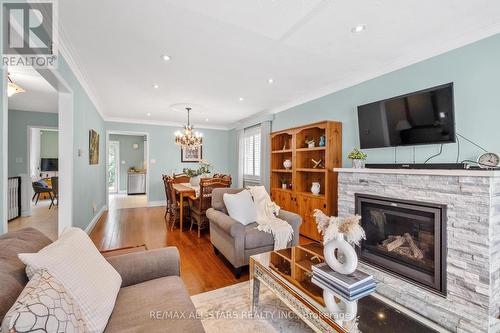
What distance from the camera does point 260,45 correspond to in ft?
7.98

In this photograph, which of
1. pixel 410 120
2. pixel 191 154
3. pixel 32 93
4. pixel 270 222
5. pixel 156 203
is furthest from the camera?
pixel 191 154

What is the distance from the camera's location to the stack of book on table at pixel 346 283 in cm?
140

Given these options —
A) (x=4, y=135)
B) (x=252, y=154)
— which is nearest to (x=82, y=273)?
(x=4, y=135)

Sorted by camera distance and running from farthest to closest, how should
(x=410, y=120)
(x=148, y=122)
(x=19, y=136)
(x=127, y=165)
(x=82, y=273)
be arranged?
1. (x=127, y=165)
2. (x=148, y=122)
3. (x=19, y=136)
4. (x=410, y=120)
5. (x=82, y=273)

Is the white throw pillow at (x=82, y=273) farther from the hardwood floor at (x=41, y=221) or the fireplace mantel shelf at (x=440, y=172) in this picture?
the hardwood floor at (x=41, y=221)

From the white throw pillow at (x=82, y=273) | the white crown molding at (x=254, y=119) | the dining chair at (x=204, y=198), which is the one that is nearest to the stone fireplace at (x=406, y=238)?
the dining chair at (x=204, y=198)

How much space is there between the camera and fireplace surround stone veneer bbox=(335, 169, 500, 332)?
1.74 m

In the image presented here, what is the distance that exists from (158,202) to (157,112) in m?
2.67

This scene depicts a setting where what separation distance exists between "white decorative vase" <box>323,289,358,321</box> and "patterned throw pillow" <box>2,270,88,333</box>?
3.98ft

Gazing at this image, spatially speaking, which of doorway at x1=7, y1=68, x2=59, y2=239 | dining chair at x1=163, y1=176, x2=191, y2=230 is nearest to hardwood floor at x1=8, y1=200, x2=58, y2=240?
doorway at x1=7, y1=68, x2=59, y2=239

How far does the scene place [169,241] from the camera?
3.58 metres

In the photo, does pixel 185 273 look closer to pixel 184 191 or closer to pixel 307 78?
pixel 184 191

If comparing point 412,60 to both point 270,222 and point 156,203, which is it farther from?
point 156,203

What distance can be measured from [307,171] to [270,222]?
1703 mm
